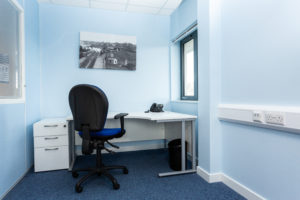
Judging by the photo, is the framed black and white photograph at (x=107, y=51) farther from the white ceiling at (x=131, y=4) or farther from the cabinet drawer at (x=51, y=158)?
the cabinet drawer at (x=51, y=158)

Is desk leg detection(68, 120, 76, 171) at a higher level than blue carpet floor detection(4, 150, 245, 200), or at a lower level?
higher

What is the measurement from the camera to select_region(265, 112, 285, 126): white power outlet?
1210 millimetres

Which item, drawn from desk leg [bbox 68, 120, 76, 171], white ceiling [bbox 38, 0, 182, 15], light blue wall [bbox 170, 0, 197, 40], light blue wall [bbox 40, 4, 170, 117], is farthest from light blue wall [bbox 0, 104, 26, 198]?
light blue wall [bbox 170, 0, 197, 40]

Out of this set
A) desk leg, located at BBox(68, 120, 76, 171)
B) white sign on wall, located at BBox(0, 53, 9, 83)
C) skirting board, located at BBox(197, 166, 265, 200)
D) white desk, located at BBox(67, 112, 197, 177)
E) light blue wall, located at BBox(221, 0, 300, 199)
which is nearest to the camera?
light blue wall, located at BBox(221, 0, 300, 199)

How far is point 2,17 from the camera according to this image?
5.89 feet

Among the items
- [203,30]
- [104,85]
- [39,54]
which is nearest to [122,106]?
[104,85]

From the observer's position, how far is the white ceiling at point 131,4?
267cm

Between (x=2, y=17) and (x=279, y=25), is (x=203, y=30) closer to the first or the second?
(x=279, y=25)

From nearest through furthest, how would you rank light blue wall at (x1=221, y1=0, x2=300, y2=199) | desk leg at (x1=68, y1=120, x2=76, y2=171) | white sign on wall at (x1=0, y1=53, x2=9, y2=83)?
light blue wall at (x1=221, y1=0, x2=300, y2=199), white sign on wall at (x1=0, y1=53, x2=9, y2=83), desk leg at (x1=68, y1=120, x2=76, y2=171)

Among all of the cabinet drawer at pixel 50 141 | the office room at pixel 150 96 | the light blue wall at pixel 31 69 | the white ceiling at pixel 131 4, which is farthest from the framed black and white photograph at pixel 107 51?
the cabinet drawer at pixel 50 141

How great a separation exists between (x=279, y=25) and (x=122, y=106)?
7.57 feet

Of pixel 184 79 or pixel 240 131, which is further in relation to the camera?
pixel 184 79

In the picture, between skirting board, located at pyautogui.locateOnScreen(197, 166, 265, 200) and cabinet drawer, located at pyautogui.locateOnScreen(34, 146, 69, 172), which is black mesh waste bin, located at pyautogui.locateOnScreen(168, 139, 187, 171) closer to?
skirting board, located at pyautogui.locateOnScreen(197, 166, 265, 200)

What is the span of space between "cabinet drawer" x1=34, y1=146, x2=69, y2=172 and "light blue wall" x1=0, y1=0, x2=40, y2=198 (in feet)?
0.43
